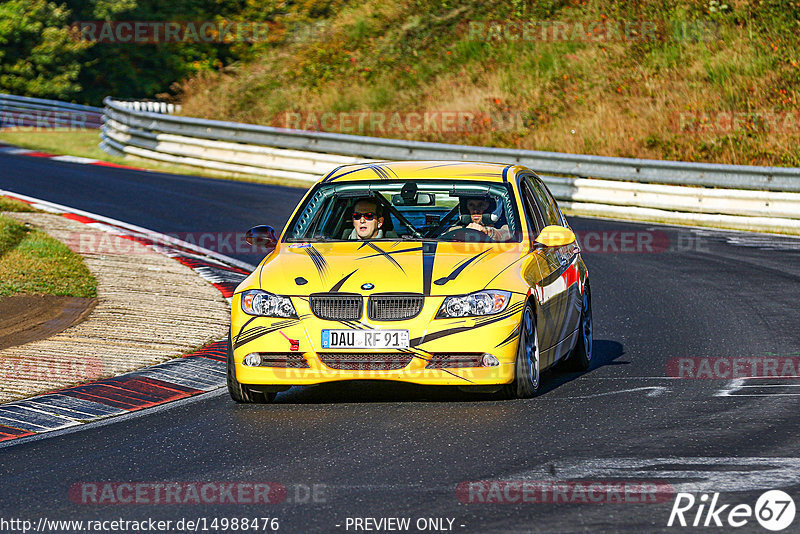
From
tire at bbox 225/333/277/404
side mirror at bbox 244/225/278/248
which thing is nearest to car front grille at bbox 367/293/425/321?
tire at bbox 225/333/277/404

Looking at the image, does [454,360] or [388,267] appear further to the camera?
[388,267]

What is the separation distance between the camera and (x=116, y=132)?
3139 cm

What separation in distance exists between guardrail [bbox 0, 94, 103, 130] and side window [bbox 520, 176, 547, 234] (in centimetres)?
2910

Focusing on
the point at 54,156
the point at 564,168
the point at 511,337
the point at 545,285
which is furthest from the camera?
the point at 54,156

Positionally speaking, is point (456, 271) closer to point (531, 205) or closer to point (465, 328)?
point (465, 328)

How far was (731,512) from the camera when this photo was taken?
5.61 metres

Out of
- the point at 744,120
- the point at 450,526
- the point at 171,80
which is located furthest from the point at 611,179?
the point at 171,80

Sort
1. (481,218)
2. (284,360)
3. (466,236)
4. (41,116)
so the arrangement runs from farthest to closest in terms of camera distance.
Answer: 1. (41,116)
2. (481,218)
3. (466,236)
4. (284,360)

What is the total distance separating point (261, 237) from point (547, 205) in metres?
2.51

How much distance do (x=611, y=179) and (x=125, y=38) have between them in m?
33.8

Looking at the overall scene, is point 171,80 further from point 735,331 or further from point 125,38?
point 735,331

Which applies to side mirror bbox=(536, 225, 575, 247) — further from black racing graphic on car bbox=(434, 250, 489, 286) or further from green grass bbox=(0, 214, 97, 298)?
green grass bbox=(0, 214, 97, 298)

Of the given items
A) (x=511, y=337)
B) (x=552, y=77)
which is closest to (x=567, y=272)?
(x=511, y=337)

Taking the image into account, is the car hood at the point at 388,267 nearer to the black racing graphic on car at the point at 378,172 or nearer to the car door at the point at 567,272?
the car door at the point at 567,272
